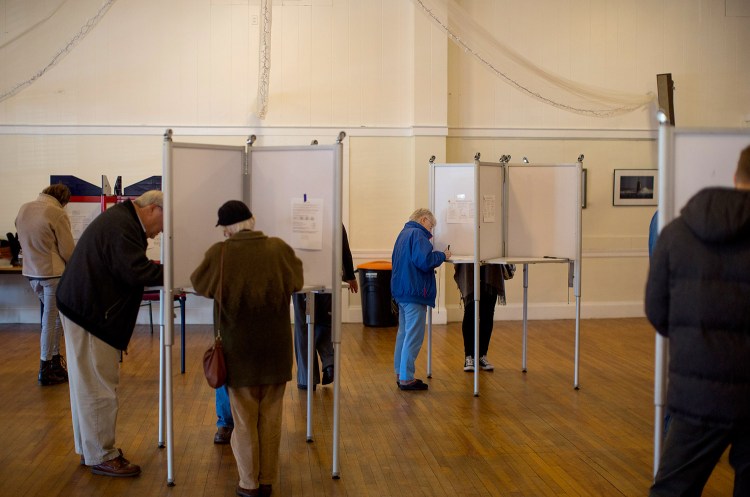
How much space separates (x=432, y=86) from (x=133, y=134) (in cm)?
353

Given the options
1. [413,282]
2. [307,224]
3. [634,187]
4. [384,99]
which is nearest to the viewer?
[307,224]

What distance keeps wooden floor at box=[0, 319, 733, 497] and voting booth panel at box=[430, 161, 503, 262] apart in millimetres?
1096

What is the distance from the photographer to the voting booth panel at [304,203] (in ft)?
14.2

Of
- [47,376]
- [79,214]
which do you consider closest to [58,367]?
[47,376]

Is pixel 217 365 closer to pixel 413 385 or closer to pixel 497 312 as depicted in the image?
pixel 413 385

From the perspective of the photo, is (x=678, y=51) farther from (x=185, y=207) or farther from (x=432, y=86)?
(x=185, y=207)

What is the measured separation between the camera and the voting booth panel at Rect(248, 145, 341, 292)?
4340mm

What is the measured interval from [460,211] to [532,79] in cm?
391

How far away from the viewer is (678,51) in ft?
32.9

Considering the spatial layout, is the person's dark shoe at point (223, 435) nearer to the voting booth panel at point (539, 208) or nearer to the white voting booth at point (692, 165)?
the white voting booth at point (692, 165)

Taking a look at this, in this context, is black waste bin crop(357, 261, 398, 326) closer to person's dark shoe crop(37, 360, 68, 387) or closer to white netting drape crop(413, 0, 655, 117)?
white netting drape crop(413, 0, 655, 117)

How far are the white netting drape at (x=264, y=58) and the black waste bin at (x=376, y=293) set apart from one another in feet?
7.04

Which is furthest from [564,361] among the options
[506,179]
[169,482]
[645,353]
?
[169,482]

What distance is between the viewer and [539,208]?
6.49 meters
